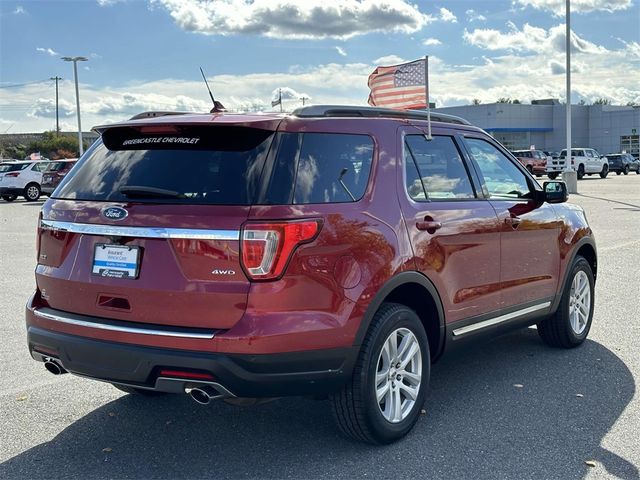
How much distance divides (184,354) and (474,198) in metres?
2.37

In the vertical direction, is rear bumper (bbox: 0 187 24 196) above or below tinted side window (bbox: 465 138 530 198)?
below

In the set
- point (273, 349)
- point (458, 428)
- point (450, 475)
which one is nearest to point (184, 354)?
point (273, 349)

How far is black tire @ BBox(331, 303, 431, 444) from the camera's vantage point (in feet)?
12.7

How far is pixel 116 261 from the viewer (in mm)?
3727

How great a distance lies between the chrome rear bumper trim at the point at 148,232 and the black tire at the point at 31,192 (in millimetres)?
28481

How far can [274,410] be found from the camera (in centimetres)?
473

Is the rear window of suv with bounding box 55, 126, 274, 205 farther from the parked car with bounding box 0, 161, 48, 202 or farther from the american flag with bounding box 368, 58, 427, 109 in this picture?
the parked car with bounding box 0, 161, 48, 202

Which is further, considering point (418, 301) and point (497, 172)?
point (497, 172)

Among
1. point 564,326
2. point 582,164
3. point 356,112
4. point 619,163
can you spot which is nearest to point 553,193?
point 564,326

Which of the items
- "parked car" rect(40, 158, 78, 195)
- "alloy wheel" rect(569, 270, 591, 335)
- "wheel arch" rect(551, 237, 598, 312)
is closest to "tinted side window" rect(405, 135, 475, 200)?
"wheel arch" rect(551, 237, 598, 312)

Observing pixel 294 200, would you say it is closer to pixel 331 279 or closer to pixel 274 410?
pixel 331 279

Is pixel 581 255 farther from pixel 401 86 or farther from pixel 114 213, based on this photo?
pixel 114 213

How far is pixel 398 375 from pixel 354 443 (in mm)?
452

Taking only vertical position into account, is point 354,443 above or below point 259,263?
below
